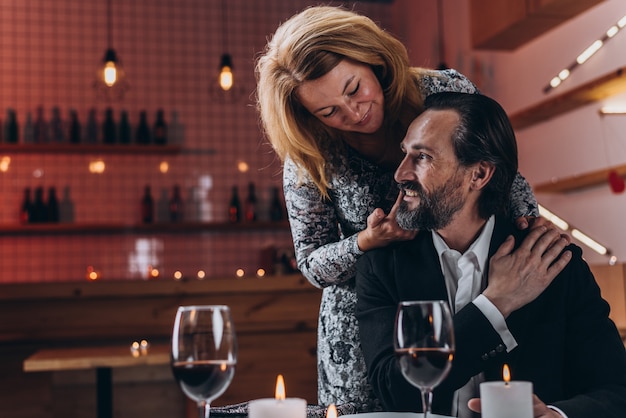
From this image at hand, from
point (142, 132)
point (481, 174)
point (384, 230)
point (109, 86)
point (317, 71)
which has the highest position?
point (109, 86)

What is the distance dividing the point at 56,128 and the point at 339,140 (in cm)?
396

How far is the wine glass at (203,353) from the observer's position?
94 cm

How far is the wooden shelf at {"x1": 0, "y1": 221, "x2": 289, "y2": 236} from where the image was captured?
17.5 ft

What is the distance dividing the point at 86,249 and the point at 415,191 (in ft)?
14.4

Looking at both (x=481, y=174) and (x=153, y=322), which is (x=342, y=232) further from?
(x=153, y=322)

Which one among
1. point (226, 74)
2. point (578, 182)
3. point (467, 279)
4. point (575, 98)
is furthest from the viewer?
point (226, 74)

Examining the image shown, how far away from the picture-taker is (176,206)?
5.65m

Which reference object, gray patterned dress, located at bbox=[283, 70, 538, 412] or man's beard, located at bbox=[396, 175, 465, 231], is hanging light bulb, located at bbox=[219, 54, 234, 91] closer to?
gray patterned dress, located at bbox=[283, 70, 538, 412]

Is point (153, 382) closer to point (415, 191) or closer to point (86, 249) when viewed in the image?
point (86, 249)

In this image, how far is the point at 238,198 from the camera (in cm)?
579

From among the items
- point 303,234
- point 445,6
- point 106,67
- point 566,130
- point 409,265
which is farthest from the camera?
point 445,6

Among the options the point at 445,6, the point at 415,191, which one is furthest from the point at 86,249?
the point at 415,191

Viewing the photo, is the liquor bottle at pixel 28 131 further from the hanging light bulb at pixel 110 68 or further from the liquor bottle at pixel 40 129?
the hanging light bulb at pixel 110 68

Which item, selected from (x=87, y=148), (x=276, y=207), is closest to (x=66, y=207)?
(x=87, y=148)
